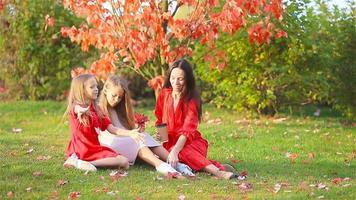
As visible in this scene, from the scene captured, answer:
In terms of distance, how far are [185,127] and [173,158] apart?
37 cm

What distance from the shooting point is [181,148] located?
639 centimetres

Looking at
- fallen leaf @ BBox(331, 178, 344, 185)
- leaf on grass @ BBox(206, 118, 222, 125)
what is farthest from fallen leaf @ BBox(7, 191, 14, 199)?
leaf on grass @ BBox(206, 118, 222, 125)

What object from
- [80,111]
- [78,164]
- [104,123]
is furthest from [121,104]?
[78,164]

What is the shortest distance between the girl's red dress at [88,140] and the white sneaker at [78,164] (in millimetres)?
50

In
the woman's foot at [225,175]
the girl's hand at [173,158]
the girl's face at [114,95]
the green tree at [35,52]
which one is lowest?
the woman's foot at [225,175]

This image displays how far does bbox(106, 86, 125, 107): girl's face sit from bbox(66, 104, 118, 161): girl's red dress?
0.21 metres

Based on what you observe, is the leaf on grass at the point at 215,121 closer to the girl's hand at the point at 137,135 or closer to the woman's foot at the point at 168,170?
the girl's hand at the point at 137,135

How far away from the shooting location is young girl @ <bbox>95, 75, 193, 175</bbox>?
633cm

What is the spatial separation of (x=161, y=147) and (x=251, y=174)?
848 millimetres

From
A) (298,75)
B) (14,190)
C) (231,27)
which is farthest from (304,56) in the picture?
(14,190)

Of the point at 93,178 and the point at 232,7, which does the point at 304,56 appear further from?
the point at 93,178

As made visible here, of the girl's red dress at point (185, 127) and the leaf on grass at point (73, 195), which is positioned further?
the girl's red dress at point (185, 127)

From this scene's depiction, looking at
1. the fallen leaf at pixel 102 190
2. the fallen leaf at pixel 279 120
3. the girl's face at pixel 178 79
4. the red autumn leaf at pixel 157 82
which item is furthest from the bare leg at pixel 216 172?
the fallen leaf at pixel 279 120

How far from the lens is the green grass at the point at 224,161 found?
541 centimetres
